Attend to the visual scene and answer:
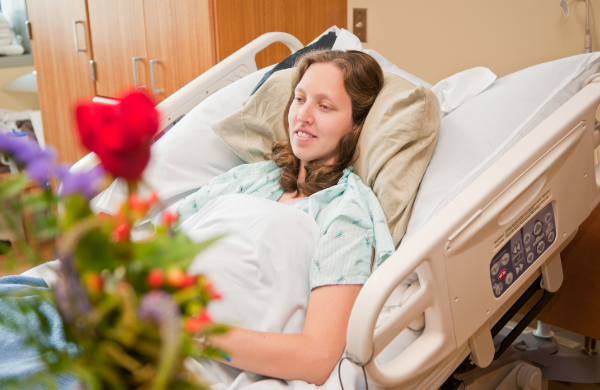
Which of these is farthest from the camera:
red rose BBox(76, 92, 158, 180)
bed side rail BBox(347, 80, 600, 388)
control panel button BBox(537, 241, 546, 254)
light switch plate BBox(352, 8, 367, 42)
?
light switch plate BBox(352, 8, 367, 42)

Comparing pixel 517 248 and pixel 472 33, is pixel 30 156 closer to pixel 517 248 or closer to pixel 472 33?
pixel 517 248

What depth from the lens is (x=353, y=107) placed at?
127 centimetres

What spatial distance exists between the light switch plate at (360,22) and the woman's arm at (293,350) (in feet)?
6.25

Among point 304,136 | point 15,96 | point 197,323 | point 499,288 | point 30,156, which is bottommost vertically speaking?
point 15,96

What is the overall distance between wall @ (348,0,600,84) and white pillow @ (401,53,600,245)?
822mm

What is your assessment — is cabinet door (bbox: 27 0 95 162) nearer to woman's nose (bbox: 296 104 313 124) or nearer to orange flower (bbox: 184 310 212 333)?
woman's nose (bbox: 296 104 313 124)

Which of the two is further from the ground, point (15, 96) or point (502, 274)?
point (502, 274)

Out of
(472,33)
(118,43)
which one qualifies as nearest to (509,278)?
(472,33)

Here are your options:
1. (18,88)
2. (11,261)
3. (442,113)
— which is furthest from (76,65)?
(11,261)

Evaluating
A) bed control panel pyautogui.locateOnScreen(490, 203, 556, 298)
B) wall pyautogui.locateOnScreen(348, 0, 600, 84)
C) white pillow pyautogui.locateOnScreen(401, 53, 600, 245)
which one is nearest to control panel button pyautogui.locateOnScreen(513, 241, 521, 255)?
bed control panel pyautogui.locateOnScreen(490, 203, 556, 298)

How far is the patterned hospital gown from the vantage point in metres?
0.96

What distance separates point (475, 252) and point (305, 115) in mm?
525

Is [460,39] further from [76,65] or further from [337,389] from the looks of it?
[76,65]

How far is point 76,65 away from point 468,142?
92.4 inches
